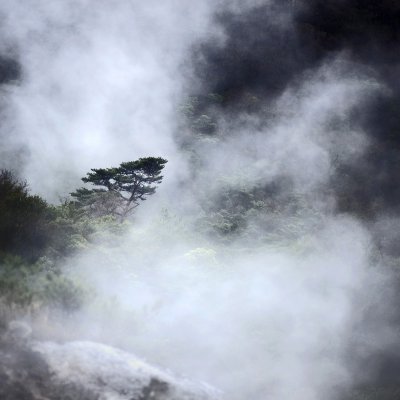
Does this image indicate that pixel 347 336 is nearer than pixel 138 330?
No

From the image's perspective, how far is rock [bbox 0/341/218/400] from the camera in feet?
16.3

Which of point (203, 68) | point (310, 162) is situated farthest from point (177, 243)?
point (203, 68)

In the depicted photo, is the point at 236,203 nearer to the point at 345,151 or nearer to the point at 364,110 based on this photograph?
the point at 345,151

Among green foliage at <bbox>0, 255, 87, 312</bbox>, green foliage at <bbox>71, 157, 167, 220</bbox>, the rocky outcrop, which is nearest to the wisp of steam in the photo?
green foliage at <bbox>0, 255, 87, 312</bbox>

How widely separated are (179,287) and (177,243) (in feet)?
10.4

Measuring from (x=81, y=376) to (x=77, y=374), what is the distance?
0.18 feet

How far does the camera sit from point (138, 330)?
271 inches

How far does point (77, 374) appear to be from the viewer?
5250 mm

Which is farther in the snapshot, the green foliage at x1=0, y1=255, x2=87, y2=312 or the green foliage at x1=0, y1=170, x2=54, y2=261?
the green foliage at x1=0, y1=170, x2=54, y2=261

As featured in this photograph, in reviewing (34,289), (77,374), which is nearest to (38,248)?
(34,289)

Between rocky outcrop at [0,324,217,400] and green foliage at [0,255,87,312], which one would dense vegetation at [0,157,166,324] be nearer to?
green foliage at [0,255,87,312]

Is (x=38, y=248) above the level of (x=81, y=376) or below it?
above

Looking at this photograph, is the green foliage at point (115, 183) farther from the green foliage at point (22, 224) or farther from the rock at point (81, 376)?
the rock at point (81, 376)

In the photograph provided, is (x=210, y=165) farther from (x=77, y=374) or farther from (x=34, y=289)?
(x=77, y=374)
